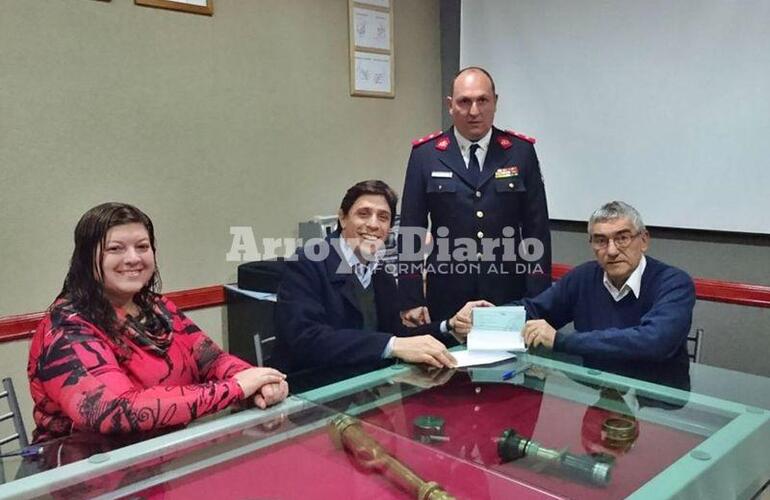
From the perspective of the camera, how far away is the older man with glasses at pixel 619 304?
5.82 feet

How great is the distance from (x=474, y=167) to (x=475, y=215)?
0.58 feet

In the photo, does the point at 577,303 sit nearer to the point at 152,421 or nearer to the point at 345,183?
the point at 152,421

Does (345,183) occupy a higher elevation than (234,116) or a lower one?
lower

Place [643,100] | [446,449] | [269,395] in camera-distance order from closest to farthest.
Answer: [446,449], [269,395], [643,100]

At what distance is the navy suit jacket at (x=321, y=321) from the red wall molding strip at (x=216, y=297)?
115cm

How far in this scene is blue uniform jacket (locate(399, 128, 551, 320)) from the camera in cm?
238

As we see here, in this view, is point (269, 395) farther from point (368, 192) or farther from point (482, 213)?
point (482, 213)

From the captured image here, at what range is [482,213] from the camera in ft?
7.84

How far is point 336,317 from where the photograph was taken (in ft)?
6.24

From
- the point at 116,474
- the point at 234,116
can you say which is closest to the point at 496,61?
the point at 234,116

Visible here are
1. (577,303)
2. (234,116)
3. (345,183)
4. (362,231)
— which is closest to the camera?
(362,231)

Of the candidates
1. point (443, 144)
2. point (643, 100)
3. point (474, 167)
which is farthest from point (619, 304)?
point (643, 100)

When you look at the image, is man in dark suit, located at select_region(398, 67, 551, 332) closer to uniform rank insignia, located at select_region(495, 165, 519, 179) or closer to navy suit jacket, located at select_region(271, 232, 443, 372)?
uniform rank insignia, located at select_region(495, 165, 519, 179)

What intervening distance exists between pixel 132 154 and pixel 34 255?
544 millimetres
